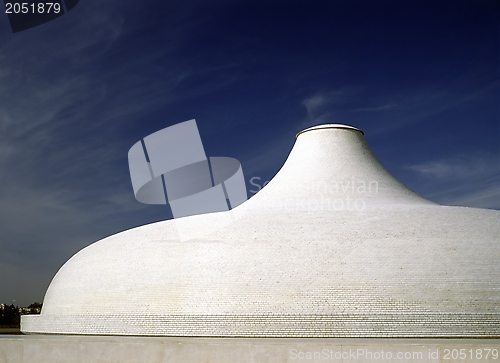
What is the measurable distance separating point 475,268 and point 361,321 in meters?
3.84

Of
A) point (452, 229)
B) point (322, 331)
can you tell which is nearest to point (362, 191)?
point (452, 229)

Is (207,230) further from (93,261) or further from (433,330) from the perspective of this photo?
(433,330)

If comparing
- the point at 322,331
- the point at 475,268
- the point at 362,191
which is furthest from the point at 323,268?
the point at 362,191

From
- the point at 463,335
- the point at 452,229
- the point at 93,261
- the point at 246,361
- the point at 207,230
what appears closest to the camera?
the point at 246,361

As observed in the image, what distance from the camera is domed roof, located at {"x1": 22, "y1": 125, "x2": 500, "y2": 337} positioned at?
15328 millimetres

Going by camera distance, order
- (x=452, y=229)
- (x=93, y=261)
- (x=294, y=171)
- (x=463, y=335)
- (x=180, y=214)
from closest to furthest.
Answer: (x=463, y=335) < (x=452, y=229) < (x=93, y=261) < (x=180, y=214) < (x=294, y=171)

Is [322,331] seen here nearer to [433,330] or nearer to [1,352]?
[433,330]

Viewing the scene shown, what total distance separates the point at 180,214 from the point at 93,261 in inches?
152

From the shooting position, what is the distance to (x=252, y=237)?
17500 millimetres

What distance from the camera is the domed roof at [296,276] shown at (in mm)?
15328

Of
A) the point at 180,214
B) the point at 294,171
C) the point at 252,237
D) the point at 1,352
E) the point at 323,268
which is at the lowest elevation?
the point at 1,352

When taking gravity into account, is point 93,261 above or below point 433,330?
above

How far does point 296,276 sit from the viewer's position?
16.0m

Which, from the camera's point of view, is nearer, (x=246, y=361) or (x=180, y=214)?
(x=246, y=361)
